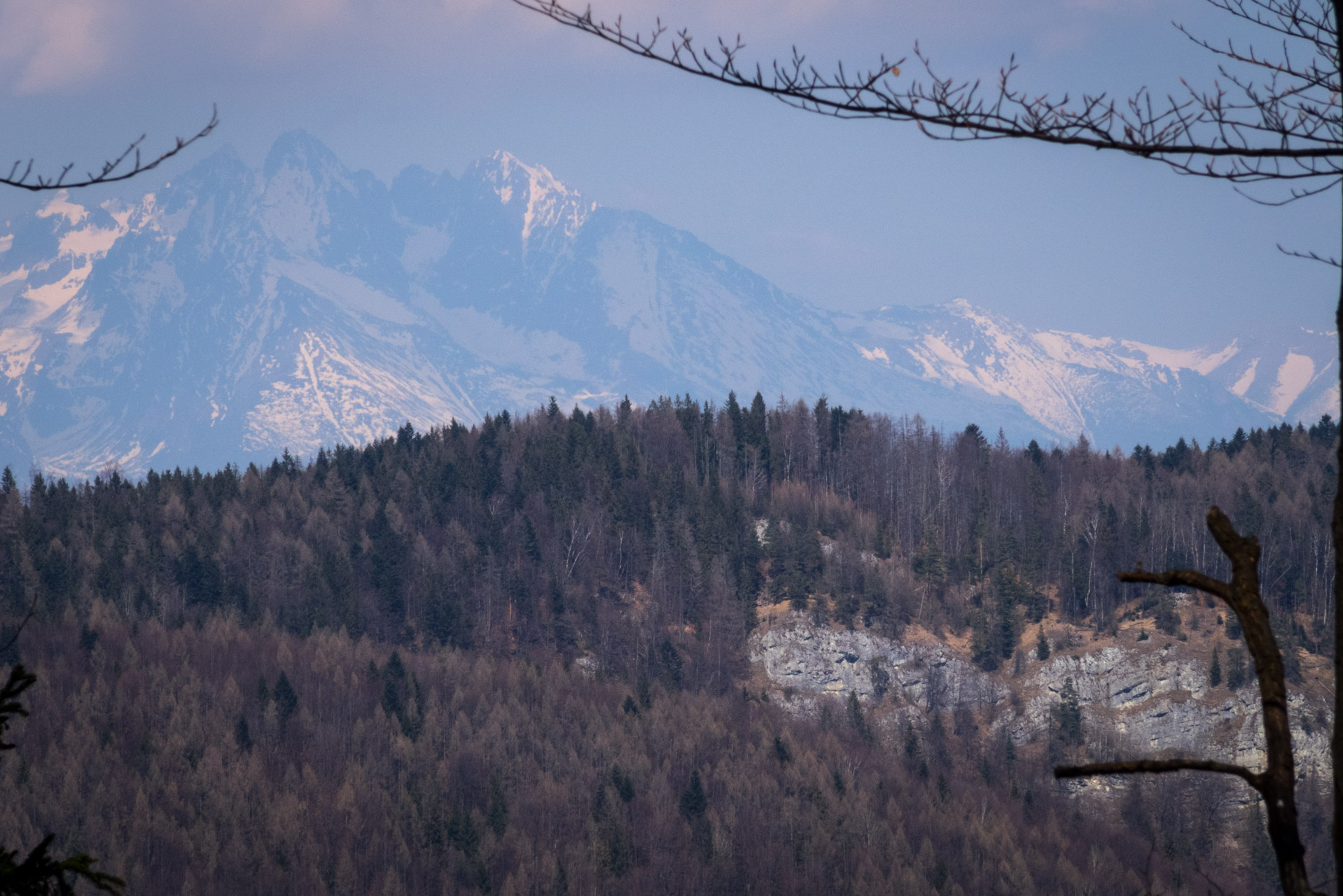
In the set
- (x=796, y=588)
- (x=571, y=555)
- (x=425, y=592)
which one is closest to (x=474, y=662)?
(x=425, y=592)

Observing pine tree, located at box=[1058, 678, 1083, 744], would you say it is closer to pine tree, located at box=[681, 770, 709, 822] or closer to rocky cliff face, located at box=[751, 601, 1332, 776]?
rocky cliff face, located at box=[751, 601, 1332, 776]

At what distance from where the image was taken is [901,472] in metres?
158

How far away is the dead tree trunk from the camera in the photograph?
240 inches

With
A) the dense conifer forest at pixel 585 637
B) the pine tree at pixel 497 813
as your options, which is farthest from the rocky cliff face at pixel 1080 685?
the pine tree at pixel 497 813

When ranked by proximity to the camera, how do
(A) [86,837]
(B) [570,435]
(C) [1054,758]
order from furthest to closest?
(B) [570,435] < (C) [1054,758] < (A) [86,837]

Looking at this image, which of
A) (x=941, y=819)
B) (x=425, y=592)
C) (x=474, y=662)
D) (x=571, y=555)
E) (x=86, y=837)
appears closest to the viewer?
(x=86, y=837)

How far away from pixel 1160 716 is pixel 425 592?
256 feet

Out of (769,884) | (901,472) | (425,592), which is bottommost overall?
(769,884)

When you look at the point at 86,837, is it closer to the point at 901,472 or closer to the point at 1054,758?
the point at 1054,758

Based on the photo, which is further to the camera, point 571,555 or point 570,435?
point 570,435

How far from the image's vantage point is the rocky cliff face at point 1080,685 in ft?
379

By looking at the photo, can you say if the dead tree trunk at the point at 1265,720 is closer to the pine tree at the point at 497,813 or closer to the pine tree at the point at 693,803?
the pine tree at the point at 497,813

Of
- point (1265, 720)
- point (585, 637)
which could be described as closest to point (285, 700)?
point (585, 637)

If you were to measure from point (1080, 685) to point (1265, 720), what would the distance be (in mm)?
128342
